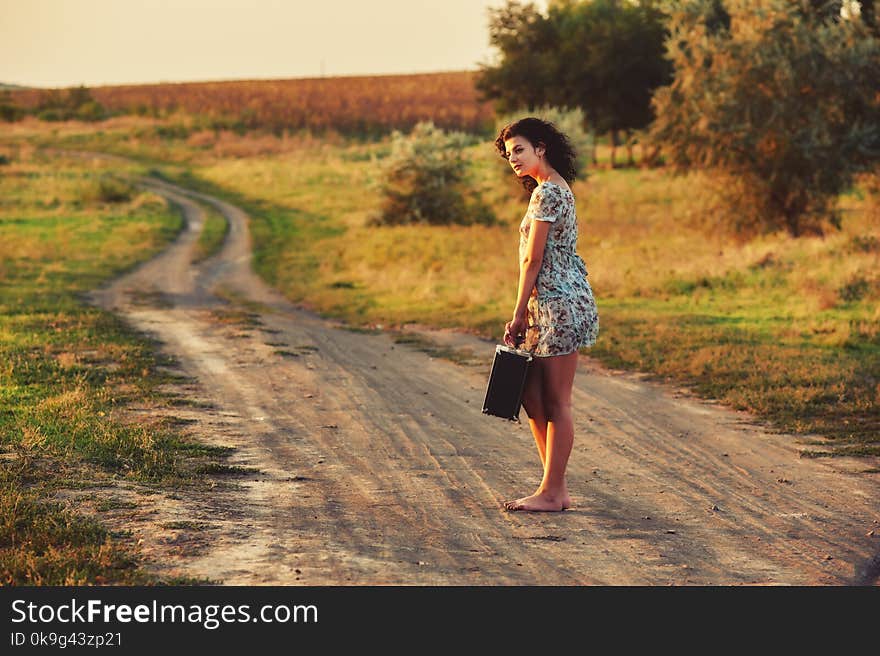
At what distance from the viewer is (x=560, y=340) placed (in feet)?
21.3

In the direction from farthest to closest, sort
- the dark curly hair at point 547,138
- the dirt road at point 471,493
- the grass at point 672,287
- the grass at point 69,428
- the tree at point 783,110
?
the tree at point 783,110 → the grass at point 672,287 → the dark curly hair at point 547,138 → the dirt road at point 471,493 → the grass at point 69,428

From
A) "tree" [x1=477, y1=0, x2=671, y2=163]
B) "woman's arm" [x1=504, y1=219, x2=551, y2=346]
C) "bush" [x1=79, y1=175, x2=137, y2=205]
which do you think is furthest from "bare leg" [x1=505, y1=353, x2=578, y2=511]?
"tree" [x1=477, y1=0, x2=671, y2=163]

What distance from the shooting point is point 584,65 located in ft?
157

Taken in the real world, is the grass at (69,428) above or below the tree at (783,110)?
below

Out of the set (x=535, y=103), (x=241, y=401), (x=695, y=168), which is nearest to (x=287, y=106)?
(x=535, y=103)

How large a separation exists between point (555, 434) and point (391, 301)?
1420 cm

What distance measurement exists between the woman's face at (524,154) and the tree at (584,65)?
41907mm

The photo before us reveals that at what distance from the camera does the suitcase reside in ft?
21.3

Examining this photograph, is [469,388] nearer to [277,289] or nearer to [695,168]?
[277,289]

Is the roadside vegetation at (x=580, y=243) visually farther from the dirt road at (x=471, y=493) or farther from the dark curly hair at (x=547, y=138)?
the dark curly hair at (x=547, y=138)

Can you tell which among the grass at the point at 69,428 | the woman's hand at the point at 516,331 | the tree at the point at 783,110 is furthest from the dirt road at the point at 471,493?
the tree at the point at 783,110

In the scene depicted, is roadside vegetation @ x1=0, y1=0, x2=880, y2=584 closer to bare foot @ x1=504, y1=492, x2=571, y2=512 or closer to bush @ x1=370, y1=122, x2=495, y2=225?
bush @ x1=370, y1=122, x2=495, y2=225

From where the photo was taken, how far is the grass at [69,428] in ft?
17.9
